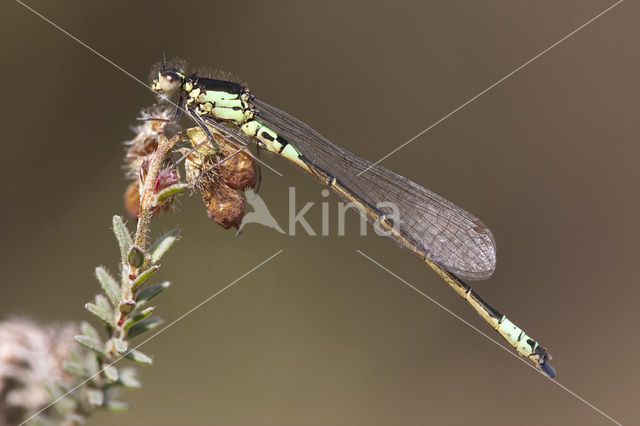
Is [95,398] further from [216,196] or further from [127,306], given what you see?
[216,196]

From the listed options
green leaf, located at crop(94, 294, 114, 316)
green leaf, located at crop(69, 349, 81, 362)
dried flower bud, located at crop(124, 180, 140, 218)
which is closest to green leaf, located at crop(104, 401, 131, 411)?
green leaf, located at crop(69, 349, 81, 362)

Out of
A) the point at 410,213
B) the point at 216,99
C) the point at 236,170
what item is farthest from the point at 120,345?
the point at 410,213

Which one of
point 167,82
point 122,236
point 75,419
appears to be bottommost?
point 75,419

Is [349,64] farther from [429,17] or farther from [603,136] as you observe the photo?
[603,136]

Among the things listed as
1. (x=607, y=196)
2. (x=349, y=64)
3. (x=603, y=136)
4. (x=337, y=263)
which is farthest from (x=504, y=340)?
(x=349, y=64)

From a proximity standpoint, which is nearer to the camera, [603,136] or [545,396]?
[545,396]

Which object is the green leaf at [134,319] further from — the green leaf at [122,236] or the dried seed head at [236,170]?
the dried seed head at [236,170]
